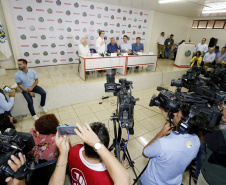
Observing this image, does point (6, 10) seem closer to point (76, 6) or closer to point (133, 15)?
point (76, 6)

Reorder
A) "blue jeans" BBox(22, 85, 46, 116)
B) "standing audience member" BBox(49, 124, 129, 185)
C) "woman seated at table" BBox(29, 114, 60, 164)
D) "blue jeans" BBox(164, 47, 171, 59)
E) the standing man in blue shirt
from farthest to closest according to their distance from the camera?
"blue jeans" BBox(164, 47, 171, 59) → "blue jeans" BBox(22, 85, 46, 116) → the standing man in blue shirt → "woman seated at table" BBox(29, 114, 60, 164) → "standing audience member" BBox(49, 124, 129, 185)

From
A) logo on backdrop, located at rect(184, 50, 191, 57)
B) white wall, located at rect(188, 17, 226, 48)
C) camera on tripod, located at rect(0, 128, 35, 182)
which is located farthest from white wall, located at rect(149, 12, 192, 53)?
camera on tripod, located at rect(0, 128, 35, 182)

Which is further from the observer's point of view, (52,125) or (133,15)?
(133,15)

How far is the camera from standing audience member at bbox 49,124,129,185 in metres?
0.65

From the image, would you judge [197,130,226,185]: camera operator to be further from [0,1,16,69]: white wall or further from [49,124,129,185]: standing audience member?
[0,1,16,69]: white wall

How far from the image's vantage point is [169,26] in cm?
839

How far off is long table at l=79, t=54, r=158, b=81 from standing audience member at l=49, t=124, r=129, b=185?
341 cm

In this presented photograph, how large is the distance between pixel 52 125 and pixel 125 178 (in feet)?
3.75

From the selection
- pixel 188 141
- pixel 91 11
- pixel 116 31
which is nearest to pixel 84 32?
pixel 91 11

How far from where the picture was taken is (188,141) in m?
1.02

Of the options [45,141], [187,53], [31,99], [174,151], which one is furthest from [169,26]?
[45,141]

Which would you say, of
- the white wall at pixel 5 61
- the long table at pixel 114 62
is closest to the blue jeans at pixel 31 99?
the long table at pixel 114 62

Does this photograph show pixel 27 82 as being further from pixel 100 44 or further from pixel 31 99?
pixel 100 44

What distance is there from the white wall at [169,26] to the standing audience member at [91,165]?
27.7ft
